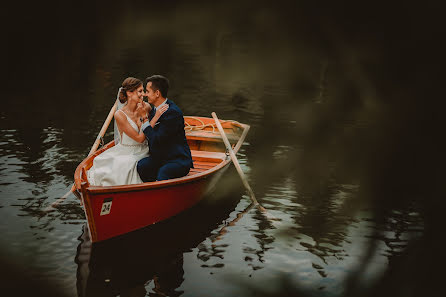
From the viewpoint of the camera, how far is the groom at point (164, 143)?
215 inches

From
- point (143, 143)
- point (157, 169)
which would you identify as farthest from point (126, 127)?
point (157, 169)

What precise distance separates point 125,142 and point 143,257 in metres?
1.43

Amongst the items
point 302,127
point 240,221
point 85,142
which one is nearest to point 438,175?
point 302,127

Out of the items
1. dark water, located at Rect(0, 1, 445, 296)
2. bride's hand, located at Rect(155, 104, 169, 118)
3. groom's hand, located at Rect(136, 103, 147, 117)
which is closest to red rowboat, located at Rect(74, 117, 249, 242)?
bride's hand, located at Rect(155, 104, 169, 118)

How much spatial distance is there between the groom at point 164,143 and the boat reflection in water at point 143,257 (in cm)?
79

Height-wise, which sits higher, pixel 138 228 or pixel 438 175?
pixel 438 175

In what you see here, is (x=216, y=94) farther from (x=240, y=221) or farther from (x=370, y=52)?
(x=240, y=221)

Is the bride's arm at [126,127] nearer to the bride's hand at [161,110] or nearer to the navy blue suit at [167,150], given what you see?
the navy blue suit at [167,150]

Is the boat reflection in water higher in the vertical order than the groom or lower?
lower

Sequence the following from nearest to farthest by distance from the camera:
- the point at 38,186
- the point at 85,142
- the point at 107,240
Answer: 1. the point at 107,240
2. the point at 38,186
3. the point at 85,142

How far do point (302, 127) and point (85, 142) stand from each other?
30.6 ft

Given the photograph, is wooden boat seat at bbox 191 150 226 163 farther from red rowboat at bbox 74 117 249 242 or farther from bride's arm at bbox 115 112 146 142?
bride's arm at bbox 115 112 146 142

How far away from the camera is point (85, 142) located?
33.1 feet

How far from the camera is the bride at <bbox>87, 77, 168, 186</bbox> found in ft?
18.1
